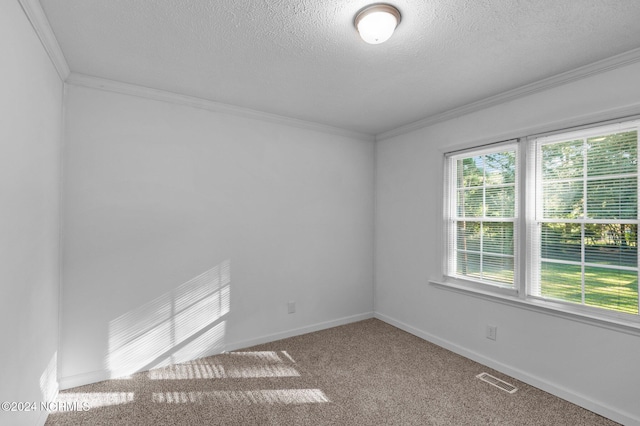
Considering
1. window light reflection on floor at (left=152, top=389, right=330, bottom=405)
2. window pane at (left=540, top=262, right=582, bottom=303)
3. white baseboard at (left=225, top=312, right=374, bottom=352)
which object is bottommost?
window light reflection on floor at (left=152, top=389, right=330, bottom=405)

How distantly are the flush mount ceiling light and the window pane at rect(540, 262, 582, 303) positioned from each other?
2.33 meters

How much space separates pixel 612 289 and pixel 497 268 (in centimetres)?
87

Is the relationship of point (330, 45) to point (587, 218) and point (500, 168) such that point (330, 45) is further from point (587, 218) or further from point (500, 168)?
point (587, 218)

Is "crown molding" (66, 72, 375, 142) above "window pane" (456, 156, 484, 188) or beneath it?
above

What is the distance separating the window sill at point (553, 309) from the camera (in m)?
2.25

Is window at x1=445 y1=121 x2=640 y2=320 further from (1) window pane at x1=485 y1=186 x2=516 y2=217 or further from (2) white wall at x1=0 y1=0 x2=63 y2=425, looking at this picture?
(2) white wall at x1=0 y1=0 x2=63 y2=425

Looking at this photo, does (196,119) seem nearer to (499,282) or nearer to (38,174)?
(38,174)

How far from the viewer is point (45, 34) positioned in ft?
6.54

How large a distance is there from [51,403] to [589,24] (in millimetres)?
4421

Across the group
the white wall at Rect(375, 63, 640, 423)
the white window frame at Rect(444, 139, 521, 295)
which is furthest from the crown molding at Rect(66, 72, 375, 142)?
the white window frame at Rect(444, 139, 521, 295)

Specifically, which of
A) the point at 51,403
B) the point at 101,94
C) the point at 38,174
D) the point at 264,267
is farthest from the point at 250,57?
the point at 51,403

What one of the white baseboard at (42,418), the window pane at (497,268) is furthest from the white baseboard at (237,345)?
the window pane at (497,268)

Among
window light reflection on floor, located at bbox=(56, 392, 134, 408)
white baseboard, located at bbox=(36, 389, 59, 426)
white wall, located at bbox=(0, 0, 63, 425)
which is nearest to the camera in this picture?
white wall, located at bbox=(0, 0, 63, 425)

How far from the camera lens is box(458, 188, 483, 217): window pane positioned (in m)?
3.32
